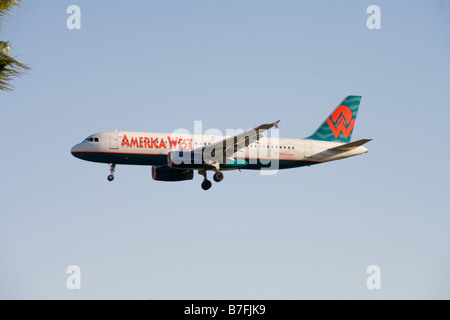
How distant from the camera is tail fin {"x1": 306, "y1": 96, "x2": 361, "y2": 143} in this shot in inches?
2491

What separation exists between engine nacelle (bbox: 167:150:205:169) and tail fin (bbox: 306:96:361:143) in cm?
1321

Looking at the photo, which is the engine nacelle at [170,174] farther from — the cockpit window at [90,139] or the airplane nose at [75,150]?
the airplane nose at [75,150]

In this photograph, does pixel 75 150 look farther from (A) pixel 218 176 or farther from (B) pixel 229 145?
(B) pixel 229 145

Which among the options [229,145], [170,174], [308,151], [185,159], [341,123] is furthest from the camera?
[341,123]

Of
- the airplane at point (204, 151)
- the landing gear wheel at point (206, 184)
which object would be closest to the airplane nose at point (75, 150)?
the airplane at point (204, 151)

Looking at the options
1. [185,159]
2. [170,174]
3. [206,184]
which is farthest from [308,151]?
[170,174]

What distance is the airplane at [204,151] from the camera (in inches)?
2176

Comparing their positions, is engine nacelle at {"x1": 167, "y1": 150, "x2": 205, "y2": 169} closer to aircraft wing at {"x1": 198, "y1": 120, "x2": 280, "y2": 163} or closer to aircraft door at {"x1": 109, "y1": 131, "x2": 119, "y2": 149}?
aircraft wing at {"x1": 198, "y1": 120, "x2": 280, "y2": 163}

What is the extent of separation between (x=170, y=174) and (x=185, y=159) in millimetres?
6953

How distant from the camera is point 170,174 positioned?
61125 millimetres

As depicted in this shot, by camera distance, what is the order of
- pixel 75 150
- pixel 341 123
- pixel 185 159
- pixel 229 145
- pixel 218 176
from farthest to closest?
pixel 341 123 → pixel 218 176 → pixel 75 150 → pixel 229 145 → pixel 185 159
